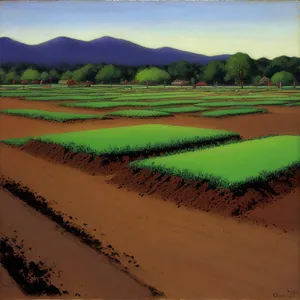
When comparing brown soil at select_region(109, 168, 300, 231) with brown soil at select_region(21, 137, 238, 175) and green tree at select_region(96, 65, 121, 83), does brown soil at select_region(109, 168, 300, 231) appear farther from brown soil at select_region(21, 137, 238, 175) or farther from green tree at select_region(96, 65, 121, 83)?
green tree at select_region(96, 65, 121, 83)

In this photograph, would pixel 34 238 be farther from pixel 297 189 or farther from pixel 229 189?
pixel 297 189

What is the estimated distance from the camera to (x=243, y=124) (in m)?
18.2

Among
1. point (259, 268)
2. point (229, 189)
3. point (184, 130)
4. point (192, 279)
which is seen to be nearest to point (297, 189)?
point (229, 189)

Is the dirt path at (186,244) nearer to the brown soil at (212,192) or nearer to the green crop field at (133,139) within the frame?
the brown soil at (212,192)

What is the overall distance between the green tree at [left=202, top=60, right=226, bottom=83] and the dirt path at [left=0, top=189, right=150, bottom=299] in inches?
181

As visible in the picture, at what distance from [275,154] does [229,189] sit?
322cm

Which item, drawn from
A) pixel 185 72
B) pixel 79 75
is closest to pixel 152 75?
pixel 185 72

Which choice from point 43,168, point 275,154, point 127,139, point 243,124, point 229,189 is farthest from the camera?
point 243,124

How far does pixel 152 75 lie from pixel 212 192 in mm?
3990

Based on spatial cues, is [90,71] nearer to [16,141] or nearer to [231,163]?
[231,163]

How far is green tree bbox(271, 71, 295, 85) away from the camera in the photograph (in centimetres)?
810

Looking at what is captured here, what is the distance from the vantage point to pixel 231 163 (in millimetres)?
9203
